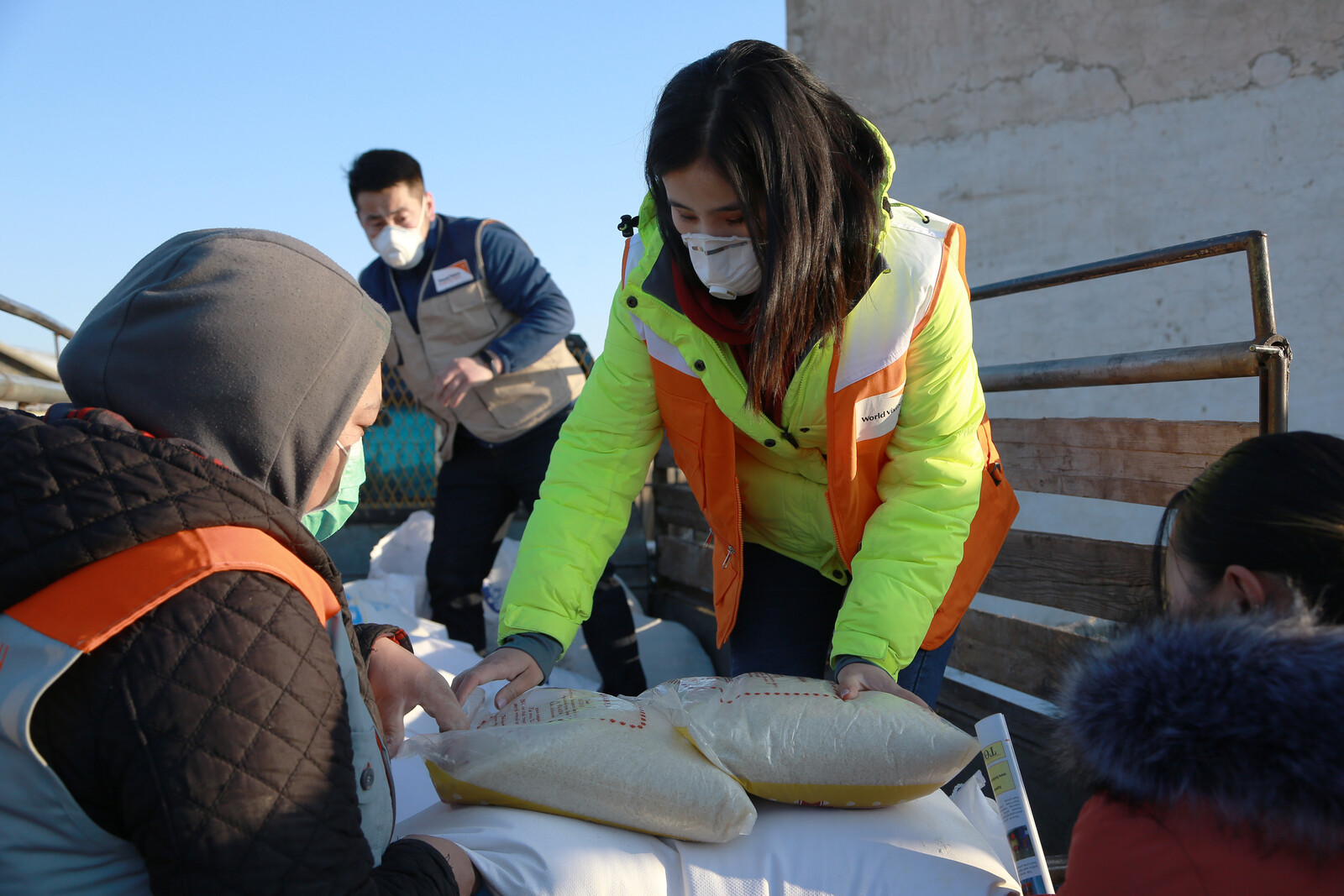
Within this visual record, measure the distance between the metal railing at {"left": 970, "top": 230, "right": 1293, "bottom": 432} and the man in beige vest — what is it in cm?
158

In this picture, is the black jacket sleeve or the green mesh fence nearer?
the black jacket sleeve

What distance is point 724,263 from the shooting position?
1.44m

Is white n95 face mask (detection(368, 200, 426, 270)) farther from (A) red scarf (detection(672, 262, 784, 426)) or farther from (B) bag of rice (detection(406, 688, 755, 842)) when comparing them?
(B) bag of rice (detection(406, 688, 755, 842))

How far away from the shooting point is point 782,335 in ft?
4.50

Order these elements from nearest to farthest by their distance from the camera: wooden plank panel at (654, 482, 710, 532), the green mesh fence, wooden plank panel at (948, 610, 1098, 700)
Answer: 1. wooden plank panel at (948, 610, 1098, 700)
2. wooden plank panel at (654, 482, 710, 532)
3. the green mesh fence

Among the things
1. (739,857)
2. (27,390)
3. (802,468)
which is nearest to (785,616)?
(802,468)

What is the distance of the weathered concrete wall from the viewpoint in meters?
4.71

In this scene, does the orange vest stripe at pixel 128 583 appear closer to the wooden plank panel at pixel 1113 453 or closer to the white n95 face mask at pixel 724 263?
the white n95 face mask at pixel 724 263

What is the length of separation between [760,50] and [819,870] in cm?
120

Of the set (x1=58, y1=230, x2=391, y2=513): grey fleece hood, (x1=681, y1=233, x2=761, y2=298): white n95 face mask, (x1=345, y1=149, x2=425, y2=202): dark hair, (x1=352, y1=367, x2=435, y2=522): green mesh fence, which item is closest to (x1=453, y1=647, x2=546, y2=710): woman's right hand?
(x1=58, y1=230, x2=391, y2=513): grey fleece hood

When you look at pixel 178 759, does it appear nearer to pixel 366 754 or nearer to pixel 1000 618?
pixel 366 754

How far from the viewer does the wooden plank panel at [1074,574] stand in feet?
6.79

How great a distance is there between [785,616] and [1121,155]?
4822mm

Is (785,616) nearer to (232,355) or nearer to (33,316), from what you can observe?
(232,355)
